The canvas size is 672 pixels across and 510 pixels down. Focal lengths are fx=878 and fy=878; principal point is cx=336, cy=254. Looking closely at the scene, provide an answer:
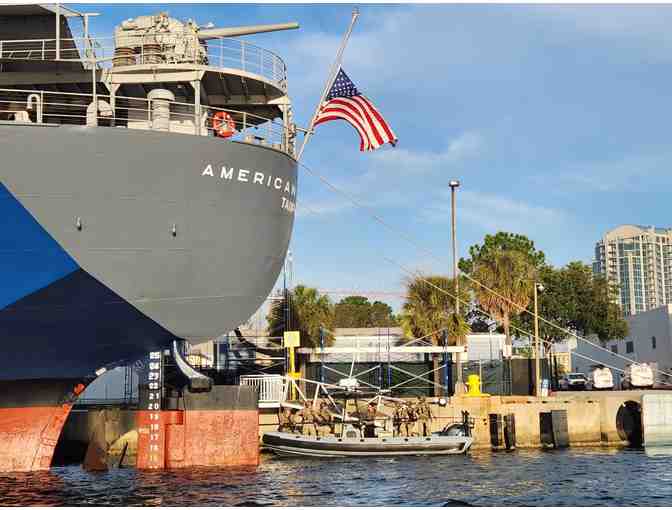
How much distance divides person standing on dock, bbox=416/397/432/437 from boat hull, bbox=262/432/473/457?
1.64 metres

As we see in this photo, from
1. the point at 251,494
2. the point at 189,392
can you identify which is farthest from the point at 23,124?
the point at 251,494

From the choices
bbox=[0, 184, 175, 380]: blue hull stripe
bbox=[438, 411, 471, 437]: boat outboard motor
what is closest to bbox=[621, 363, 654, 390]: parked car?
bbox=[438, 411, 471, 437]: boat outboard motor

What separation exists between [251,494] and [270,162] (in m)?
9.53

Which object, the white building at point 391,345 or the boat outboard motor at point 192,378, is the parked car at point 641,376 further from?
the boat outboard motor at point 192,378

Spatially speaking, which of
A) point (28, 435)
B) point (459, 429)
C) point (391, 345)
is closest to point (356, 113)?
point (459, 429)

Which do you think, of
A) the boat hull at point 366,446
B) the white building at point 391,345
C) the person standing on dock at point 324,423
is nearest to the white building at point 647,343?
the white building at point 391,345

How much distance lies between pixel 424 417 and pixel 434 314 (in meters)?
7.90

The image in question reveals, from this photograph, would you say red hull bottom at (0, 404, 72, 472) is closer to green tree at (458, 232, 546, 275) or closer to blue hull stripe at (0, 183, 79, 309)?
blue hull stripe at (0, 183, 79, 309)

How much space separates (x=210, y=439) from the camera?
26.0 meters

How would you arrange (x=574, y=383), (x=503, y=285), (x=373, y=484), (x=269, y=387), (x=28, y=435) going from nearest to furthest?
1. (x=373, y=484)
2. (x=28, y=435)
3. (x=269, y=387)
4. (x=503, y=285)
5. (x=574, y=383)

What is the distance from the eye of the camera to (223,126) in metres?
25.0

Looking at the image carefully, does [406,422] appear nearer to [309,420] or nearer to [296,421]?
[309,420]

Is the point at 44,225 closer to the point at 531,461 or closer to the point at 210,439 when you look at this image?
the point at 210,439

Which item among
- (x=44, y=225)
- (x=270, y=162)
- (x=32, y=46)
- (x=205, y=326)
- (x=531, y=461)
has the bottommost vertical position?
(x=531, y=461)
